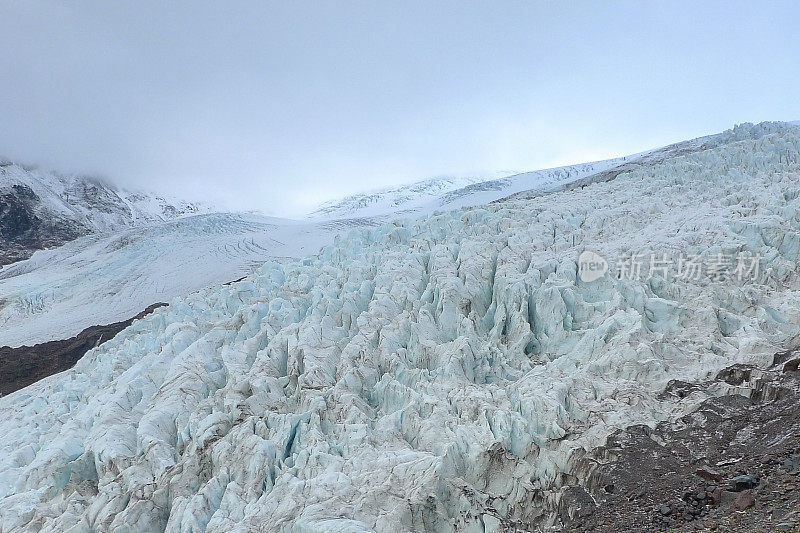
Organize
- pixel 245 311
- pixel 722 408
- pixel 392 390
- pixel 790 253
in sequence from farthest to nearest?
pixel 245 311 → pixel 790 253 → pixel 392 390 → pixel 722 408

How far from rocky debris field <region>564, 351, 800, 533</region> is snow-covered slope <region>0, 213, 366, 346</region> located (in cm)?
3915

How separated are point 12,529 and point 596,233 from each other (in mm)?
20849

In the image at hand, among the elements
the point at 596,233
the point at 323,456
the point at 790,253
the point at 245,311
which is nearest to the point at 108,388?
the point at 245,311

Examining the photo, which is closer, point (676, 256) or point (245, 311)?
point (676, 256)

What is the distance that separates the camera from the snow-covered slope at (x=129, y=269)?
40.4m

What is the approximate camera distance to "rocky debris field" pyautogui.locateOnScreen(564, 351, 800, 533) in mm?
8492

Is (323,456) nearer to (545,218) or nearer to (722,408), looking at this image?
(722,408)

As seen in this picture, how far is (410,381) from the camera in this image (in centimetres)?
1413

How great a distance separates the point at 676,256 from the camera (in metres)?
16.8
